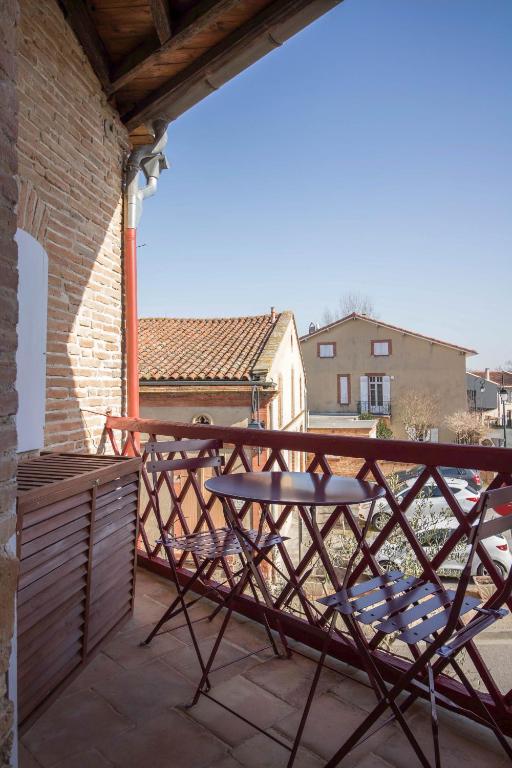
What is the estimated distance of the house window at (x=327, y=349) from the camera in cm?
2719

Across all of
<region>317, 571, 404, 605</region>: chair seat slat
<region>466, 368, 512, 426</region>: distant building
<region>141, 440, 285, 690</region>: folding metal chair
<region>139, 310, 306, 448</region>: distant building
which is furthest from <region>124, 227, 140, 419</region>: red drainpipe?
<region>466, 368, 512, 426</region>: distant building

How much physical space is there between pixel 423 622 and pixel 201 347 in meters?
11.1

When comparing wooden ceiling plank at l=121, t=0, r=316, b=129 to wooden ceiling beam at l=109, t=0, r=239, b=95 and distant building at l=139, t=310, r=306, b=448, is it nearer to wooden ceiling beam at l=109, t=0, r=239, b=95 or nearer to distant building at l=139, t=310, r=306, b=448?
wooden ceiling beam at l=109, t=0, r=239, b=95

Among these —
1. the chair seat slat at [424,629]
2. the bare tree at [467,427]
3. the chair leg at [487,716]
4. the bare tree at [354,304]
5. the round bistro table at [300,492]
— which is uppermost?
the bare tree at [354,304]

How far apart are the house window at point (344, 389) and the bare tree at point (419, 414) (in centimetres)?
285

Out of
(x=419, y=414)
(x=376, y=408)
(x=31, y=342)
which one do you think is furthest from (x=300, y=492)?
(x=376, y=408)

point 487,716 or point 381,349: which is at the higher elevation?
point 381,349

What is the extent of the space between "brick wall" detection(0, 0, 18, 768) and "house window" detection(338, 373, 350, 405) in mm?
26025

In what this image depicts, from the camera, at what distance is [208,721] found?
183 cm

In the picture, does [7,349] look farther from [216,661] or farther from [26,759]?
[216,661]

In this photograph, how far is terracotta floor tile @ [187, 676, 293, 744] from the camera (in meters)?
1.78

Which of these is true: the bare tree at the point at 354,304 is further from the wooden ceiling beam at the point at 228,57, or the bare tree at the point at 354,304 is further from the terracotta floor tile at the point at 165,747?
the terracotta floor tile at the point at 165,747

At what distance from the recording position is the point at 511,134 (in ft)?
68.9

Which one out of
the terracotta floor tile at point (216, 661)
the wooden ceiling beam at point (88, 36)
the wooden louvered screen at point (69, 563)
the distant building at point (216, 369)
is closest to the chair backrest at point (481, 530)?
the terracotta floor tile at point (216, 661)
